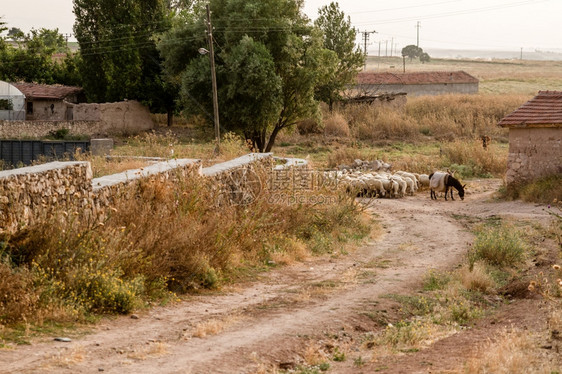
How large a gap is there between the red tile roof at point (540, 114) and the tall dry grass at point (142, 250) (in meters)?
10.9

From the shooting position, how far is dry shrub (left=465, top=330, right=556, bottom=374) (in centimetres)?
661

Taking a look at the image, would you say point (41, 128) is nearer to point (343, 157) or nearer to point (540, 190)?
point (343, 157)

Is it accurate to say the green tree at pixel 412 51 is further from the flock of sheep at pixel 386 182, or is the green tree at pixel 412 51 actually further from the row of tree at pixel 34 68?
the flock of sheep at pixel 386 182

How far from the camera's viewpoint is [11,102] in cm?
4344

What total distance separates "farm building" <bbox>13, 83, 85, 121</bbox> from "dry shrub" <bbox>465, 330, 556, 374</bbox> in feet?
128

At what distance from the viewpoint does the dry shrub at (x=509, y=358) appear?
6609mm

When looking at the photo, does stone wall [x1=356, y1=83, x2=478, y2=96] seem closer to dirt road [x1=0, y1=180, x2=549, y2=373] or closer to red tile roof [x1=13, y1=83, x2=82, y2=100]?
red tile roof [x1=13, y1=83, x2=82, y2=100]

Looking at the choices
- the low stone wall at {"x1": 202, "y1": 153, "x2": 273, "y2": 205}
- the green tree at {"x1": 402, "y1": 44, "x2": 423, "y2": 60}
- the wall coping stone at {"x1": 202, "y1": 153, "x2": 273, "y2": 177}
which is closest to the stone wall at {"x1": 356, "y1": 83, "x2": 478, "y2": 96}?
the wall coping stone at {"x1": 202, "y1": 153, "x2": 273, "y2": 177}

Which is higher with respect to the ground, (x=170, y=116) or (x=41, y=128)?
(x=170, y=116)

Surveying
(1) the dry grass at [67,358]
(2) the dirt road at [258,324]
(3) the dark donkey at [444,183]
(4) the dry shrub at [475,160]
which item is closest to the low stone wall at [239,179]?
(2) the dirt road at [258,324]

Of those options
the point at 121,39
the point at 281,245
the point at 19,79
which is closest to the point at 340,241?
the point at 281,245

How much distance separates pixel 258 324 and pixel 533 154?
54.7 feet

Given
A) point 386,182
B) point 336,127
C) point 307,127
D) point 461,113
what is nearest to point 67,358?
point 386,182

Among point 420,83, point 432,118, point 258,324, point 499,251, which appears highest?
point 420,83
